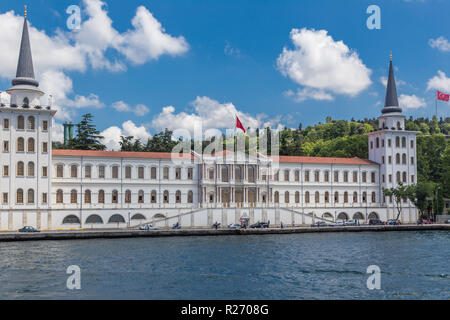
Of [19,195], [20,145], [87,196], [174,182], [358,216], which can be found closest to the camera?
[19,195]

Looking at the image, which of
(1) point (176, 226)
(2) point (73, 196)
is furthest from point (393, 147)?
(2) point (73, 196)

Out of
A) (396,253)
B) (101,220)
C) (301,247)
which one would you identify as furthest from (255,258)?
(101,220)

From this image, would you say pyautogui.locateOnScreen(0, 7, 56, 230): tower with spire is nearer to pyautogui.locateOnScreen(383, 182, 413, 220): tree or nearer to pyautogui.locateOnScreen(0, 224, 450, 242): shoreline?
pyautogui.locateOnScreen(0, 224, 450, 242): shoreline

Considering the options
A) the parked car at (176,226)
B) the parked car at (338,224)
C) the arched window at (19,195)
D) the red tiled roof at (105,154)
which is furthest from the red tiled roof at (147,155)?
the parked car at (338,224)

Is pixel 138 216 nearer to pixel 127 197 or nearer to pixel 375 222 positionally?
pixel 127 197

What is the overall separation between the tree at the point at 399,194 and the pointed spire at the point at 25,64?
4984 cm

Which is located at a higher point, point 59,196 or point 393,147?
point 393,147

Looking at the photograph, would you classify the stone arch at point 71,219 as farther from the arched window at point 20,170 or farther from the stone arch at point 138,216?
the arched window at point 20,170

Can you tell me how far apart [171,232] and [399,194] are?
1357 inches

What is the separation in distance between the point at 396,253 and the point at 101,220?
1374 inches

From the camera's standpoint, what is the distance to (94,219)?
6069cm

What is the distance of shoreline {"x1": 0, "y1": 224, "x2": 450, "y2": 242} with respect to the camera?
51.7 m

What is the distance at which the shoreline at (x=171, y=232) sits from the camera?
51.7 metres

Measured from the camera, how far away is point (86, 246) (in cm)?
4578
